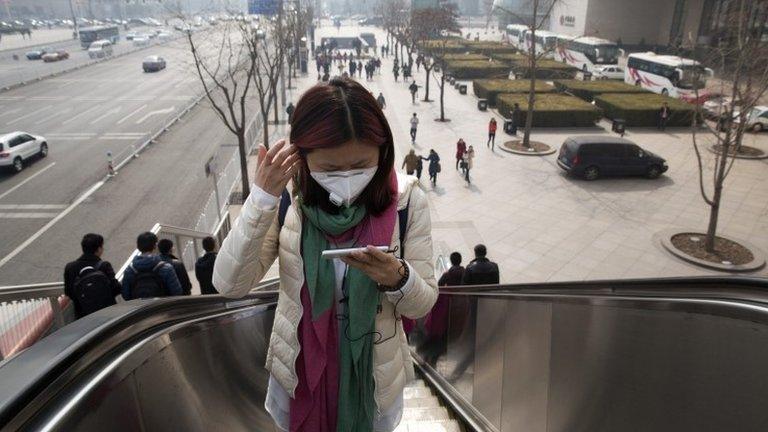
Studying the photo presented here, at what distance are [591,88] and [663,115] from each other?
6.00 m

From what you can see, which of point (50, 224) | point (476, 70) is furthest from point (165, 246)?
point (476, 70)

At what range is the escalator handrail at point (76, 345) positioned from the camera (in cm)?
143

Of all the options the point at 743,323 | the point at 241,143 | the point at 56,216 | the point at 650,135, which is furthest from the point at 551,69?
the point at 743,323

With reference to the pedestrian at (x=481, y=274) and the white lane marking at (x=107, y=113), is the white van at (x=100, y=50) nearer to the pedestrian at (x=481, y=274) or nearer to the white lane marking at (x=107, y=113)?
the white lane marking at (x=107, y=113)

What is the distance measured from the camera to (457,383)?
16.9ft

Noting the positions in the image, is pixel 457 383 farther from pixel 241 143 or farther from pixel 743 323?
pixel 241 143

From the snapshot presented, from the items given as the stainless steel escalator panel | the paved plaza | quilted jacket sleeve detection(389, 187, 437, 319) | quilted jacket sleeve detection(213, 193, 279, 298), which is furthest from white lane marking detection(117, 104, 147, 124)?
quilted jacket sleeve detection(389, 187, 437, 319)

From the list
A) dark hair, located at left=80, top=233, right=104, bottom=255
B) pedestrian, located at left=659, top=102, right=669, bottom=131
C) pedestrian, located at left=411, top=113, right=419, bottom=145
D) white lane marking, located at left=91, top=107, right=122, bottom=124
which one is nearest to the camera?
dark hair, located at left=80, top=233, right=104, bottom=255

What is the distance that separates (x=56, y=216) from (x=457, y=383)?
45.5 feet

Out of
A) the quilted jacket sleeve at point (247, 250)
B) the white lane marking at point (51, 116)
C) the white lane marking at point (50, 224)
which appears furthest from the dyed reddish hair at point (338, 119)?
the white lane marking at point (51, 116)

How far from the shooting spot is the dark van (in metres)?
16.2

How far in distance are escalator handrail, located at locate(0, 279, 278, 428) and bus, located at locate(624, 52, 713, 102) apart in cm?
2893

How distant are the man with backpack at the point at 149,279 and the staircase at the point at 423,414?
259cm

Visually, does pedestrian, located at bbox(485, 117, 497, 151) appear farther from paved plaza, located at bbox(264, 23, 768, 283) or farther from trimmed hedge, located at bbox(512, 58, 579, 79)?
trimmed hedge, located at bbox(512, 58, 579, 79)
